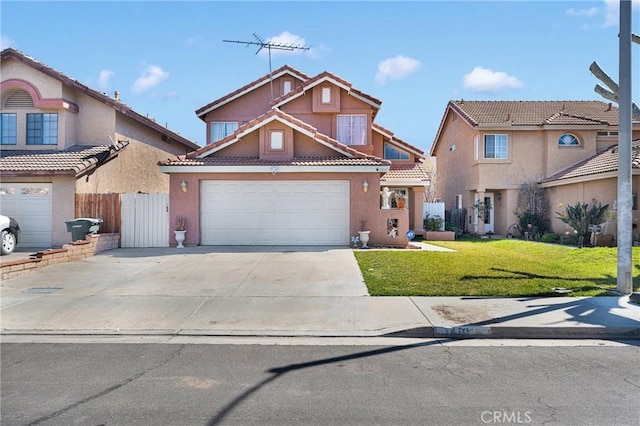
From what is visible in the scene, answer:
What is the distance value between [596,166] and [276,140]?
13.8 meters

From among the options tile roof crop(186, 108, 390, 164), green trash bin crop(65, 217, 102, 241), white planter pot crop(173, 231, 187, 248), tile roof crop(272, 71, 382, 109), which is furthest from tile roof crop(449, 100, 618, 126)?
green trash bin crop(65, 217, 102, 241)

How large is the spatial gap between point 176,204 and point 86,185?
3.79 metres

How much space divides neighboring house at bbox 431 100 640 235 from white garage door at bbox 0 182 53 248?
1950 centimetres

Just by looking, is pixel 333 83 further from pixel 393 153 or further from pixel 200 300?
pixel 200 300

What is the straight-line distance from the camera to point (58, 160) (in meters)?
16.2

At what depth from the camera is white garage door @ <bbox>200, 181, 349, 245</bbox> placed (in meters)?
16.1

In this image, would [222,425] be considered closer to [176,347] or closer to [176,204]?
[176,347]

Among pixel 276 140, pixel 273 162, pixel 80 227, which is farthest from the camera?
pixel 276 140

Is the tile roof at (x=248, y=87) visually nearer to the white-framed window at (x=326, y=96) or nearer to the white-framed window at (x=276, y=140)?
the white-framed window at (x=326, y=96)

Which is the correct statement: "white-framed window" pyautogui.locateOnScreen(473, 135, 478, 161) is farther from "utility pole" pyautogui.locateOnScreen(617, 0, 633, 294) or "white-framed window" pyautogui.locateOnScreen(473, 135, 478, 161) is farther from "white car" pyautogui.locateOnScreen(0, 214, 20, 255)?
"white car" pyautogui.locateOnScreen(0, 214, 20, 255)

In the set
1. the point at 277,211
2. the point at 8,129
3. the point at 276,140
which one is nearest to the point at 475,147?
the point at 276,140

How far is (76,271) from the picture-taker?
11.3m

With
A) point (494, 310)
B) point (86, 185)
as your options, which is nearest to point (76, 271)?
point (86, 185)

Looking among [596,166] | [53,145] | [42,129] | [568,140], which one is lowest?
[596,166]
